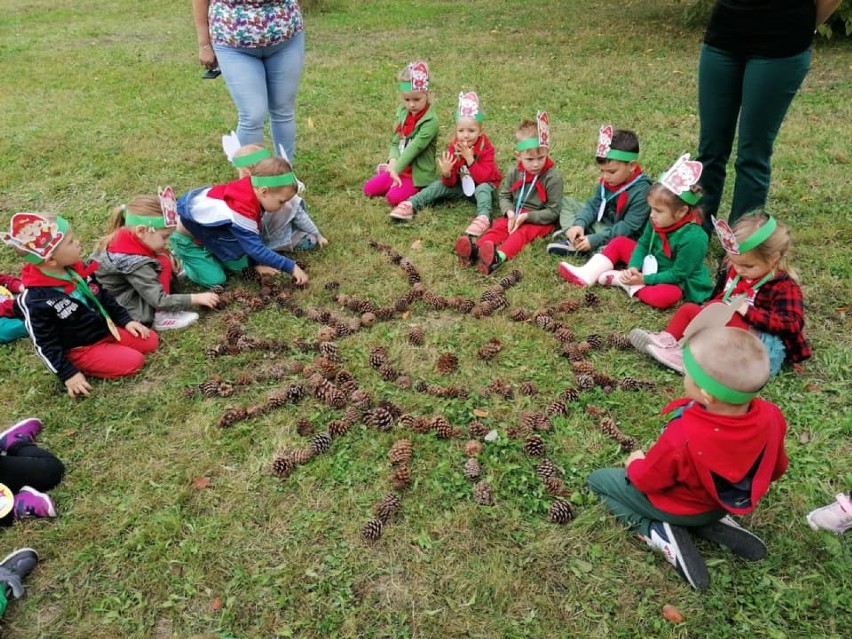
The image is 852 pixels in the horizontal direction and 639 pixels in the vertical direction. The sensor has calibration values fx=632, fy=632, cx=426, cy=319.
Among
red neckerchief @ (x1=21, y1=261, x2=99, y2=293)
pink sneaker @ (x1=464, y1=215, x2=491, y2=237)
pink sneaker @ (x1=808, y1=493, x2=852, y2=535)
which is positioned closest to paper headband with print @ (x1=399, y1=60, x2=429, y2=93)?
pink sneaker @ (x1=464, y1=215, x2=491, y2=237)

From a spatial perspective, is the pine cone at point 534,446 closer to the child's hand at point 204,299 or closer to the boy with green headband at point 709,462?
the boy with green headband at point 709,462

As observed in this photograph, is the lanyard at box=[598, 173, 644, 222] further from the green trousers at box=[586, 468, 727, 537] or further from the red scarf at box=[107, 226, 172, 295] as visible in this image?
the red scarf at box=[107, 226, 172, 295]

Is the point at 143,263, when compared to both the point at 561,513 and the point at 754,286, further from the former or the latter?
the point at 754,286

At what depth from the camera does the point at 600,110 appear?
8.40m

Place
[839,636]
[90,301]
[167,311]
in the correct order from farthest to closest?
[167,311] < [90,301] < [839,636]

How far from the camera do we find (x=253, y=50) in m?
5.13

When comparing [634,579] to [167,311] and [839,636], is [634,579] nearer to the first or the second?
[839,636]

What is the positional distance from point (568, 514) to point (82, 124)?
27.8 ft

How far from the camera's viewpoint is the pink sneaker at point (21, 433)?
11.2 feet

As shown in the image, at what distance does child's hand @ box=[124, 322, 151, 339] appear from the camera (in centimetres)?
420

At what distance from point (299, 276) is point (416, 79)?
2.27 meters

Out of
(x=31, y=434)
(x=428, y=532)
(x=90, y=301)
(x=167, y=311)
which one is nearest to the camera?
(x=428, y=532)

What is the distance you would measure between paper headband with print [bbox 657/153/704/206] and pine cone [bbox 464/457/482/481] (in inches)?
96.9

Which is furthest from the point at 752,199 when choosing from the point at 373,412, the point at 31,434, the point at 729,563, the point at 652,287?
the point at 31,434
